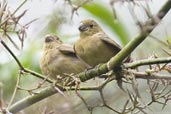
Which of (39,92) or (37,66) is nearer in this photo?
(39,92)

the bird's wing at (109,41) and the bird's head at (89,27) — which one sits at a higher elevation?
the bird's wing at (109,41)

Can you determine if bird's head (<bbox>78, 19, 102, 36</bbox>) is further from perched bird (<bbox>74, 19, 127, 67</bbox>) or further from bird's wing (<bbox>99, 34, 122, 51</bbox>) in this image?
bird's wing (<bbox>99, 34, 122, 51</bbox>)

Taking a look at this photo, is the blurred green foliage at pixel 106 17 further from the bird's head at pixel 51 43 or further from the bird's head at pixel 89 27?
the bird's head at pixel 51 43

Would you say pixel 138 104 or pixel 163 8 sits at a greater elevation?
pixel 163 8

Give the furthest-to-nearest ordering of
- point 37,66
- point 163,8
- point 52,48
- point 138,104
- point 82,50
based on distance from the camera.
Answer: point 52,48, point 37,66, point 82,50, point 138,104, point 163,8

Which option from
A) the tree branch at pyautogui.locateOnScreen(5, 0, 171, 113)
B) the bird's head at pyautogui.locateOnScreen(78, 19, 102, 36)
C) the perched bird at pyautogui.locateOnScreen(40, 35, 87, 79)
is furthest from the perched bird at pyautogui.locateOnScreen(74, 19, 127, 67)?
the tree branch at pyautogui.locateOnScreen(5, 0, 171, 113)

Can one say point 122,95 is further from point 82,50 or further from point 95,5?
point 95,5

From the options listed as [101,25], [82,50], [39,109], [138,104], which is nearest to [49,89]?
[138,104]

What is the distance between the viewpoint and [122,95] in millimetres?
1705

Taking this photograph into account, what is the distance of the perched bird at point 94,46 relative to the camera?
1.73 m

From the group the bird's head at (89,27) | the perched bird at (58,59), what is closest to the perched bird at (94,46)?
the bird's head at (89,27)

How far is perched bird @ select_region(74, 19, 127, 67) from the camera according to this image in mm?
1727

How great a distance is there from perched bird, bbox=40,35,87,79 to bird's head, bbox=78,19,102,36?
0.19 m

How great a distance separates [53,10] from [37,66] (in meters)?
0.49
